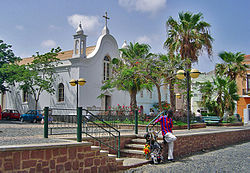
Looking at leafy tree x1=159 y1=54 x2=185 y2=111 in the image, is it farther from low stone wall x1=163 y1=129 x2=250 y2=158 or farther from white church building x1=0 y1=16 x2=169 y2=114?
low stone wall x1=163 y1=129 x2=250 y2=158

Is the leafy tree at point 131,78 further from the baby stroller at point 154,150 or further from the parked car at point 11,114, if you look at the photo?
the parked car at point 11,114

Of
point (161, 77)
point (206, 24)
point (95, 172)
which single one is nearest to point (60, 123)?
point (95, 172)

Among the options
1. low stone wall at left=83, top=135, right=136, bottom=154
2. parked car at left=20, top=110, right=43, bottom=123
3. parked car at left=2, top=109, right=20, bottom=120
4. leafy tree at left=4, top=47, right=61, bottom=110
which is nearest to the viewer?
low stone wall at left=83, top=135, right=136, bottom=154

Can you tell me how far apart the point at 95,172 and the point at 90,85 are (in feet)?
65.0

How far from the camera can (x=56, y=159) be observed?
23.3 ft

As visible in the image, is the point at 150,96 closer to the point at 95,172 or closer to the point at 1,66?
the point at 1,66

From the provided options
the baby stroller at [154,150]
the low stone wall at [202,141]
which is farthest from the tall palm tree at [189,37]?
the baby stroller at [154,150]

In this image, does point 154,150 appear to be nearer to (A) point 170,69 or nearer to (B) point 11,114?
(A) point 170,69

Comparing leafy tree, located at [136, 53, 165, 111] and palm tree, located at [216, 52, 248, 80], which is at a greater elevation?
palm tree, located at [216, 52, 248, 80]

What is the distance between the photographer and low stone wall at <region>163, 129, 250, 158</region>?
36.0 ft

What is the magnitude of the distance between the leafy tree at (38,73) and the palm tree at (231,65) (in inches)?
697

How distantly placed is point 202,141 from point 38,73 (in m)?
21.1

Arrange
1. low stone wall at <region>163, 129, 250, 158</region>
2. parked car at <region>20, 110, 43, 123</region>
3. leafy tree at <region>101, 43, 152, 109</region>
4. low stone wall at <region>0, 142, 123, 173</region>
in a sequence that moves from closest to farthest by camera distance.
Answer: low stone wall at <region>0, 142, 123, 173</region> → low stone wall at <region>163, 129, 250, 158</region> → leafy tree at <region>101, 43, 152, 109</region> → parked car at <region>20, 110, 43, 123</region>

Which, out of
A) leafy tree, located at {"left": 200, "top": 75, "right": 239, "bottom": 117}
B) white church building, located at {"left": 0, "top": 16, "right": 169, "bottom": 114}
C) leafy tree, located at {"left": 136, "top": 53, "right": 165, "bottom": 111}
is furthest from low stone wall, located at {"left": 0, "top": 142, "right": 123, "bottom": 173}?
leafy tree, located at {"left": 200, "top": 75, "right": 239, "bottom": 117}
